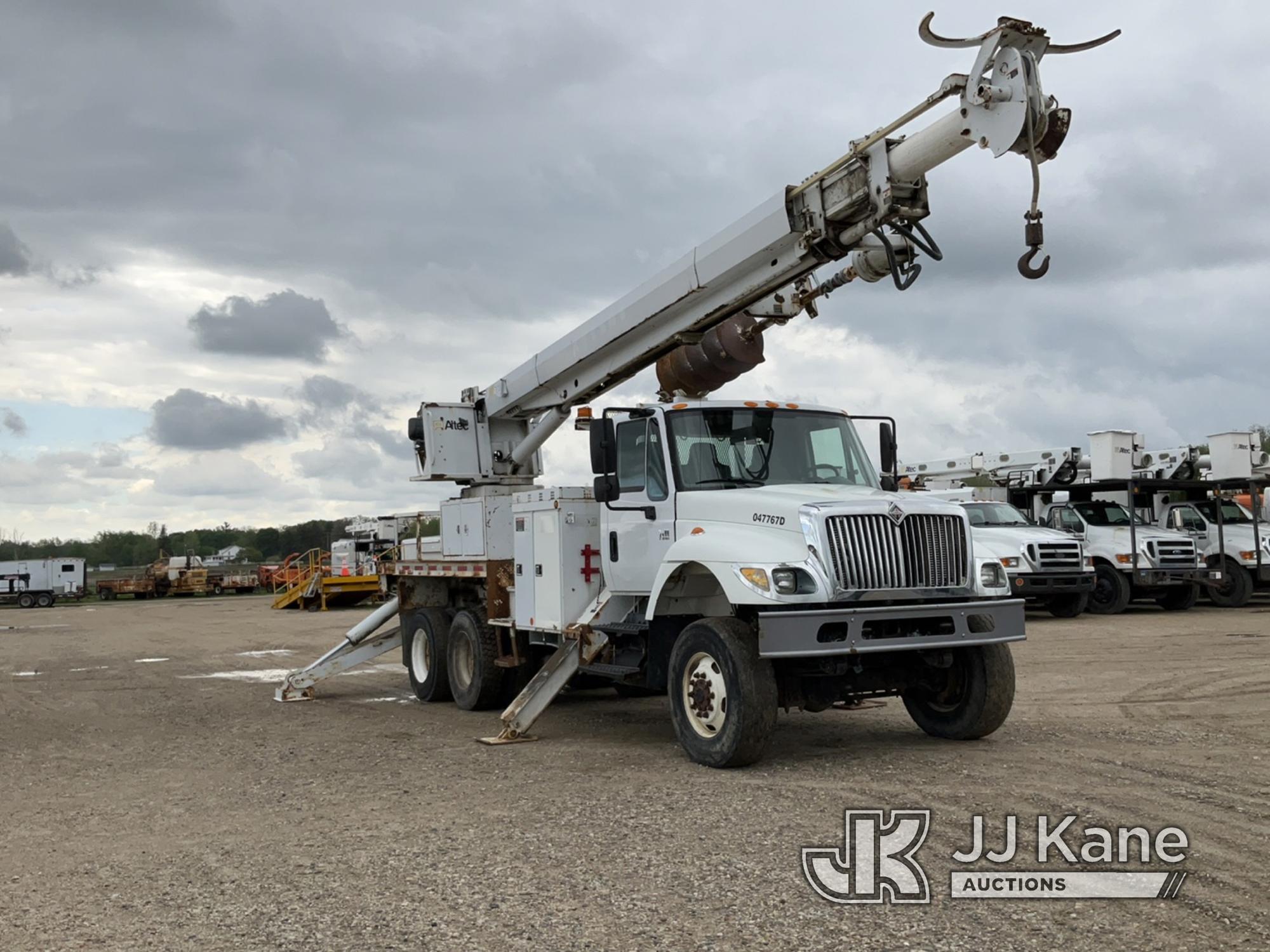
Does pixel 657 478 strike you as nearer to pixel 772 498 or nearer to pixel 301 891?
pixel 772 498

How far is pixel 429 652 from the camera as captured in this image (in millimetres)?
12898

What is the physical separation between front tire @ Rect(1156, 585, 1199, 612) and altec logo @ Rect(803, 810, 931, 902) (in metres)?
19.7

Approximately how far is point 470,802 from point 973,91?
5.41 meters

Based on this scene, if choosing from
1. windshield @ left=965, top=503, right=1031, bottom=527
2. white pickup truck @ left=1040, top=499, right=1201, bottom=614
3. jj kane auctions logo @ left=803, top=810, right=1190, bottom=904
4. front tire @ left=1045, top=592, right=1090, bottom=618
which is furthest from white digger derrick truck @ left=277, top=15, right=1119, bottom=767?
white pickup truck @ left=1040, top=499, right=1201, bottom=614

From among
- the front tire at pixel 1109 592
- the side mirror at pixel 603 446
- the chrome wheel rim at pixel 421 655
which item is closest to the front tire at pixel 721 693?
the side mirror at pixel 603 446

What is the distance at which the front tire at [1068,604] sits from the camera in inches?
864

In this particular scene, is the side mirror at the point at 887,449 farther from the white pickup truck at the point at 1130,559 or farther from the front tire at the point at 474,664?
the white pickup truck at the point at 1130,559

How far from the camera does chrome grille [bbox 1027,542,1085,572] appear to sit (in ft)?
69.7

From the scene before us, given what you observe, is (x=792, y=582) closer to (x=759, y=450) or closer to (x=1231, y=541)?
(x=759, y=450)

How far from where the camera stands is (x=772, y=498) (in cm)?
833

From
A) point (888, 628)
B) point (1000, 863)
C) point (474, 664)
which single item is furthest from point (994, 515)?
point (1000, 863)

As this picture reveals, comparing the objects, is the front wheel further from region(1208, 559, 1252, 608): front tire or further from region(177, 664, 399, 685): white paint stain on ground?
region(1208, 559, 1252, 608): front tire

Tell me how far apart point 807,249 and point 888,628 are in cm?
278

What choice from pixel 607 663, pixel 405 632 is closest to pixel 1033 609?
pixel 405 632
